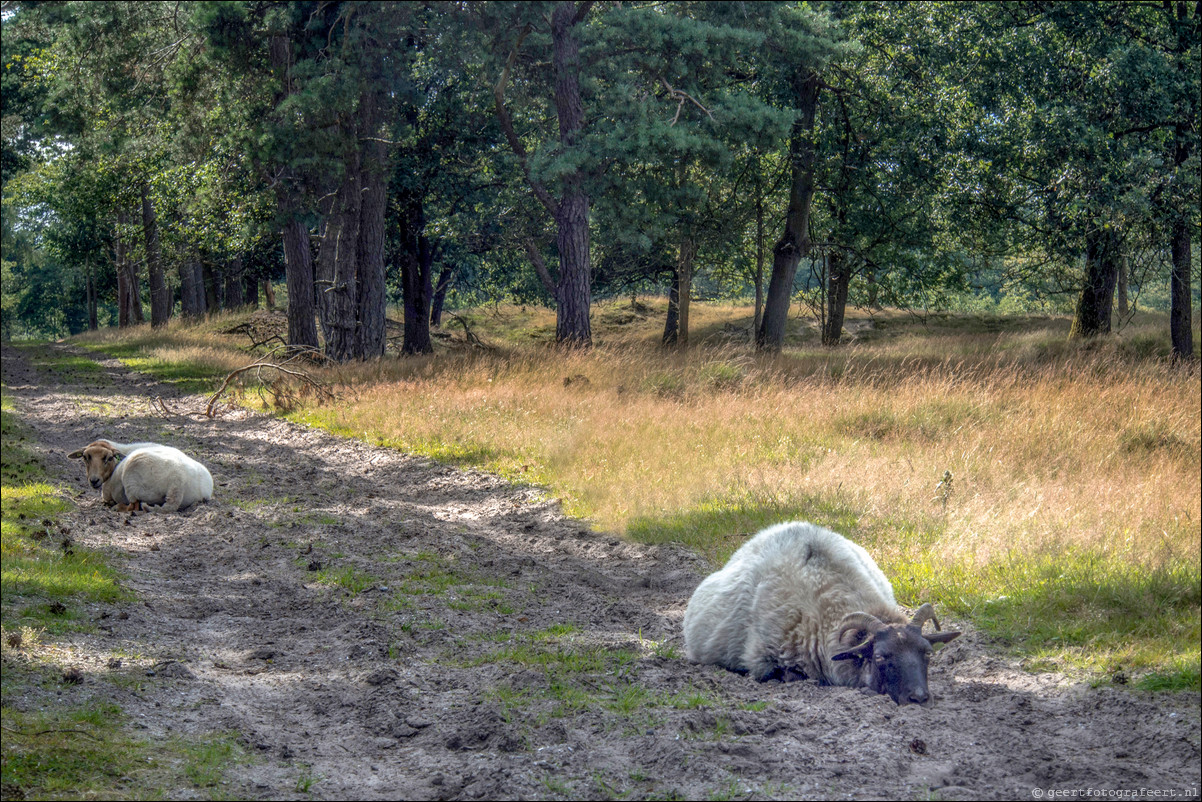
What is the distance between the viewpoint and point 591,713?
4.93 meters

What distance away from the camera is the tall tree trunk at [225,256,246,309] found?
121 feet

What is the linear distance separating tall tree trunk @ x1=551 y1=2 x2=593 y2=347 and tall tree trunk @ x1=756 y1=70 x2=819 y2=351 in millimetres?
5741

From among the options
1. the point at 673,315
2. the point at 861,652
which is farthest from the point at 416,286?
the point at 861,652

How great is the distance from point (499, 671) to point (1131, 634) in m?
3.96

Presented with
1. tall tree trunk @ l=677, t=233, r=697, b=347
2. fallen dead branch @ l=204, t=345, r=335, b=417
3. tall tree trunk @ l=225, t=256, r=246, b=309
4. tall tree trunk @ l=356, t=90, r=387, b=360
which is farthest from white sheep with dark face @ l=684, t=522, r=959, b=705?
tall tree trunk @ l=225, t=256, r=246, b=309

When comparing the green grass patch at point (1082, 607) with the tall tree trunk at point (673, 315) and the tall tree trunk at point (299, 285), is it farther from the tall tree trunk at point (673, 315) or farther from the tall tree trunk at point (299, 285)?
the tall tree trunk at point (673, 315)

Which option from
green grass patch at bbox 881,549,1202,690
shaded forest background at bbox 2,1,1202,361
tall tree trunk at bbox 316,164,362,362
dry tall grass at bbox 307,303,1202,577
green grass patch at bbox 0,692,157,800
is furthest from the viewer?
tall tree trunk at bbox 316,164,362,362

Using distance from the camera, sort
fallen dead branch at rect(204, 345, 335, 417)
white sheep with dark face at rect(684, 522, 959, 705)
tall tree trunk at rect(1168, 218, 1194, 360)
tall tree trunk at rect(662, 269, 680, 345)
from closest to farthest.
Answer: white sheep with dark face at rect(684, 522, 959, 705)
fallen dead branch at rect(204, 345, 335, 417)
tall tree trunk at rect(1168, 218, 1194, 360)
tall tree trunk at rect(662, 269, 680, 345)

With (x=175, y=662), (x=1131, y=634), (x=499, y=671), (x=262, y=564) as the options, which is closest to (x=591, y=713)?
(x=499, y=671)

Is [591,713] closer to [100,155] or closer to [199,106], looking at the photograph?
[199,106]

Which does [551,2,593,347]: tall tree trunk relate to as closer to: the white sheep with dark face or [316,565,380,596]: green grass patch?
[316,565,380,596]: green grass patch

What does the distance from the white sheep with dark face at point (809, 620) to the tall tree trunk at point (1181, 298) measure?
1607 cm

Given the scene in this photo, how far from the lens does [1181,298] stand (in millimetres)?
19484

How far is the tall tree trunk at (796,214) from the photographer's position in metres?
22.9
